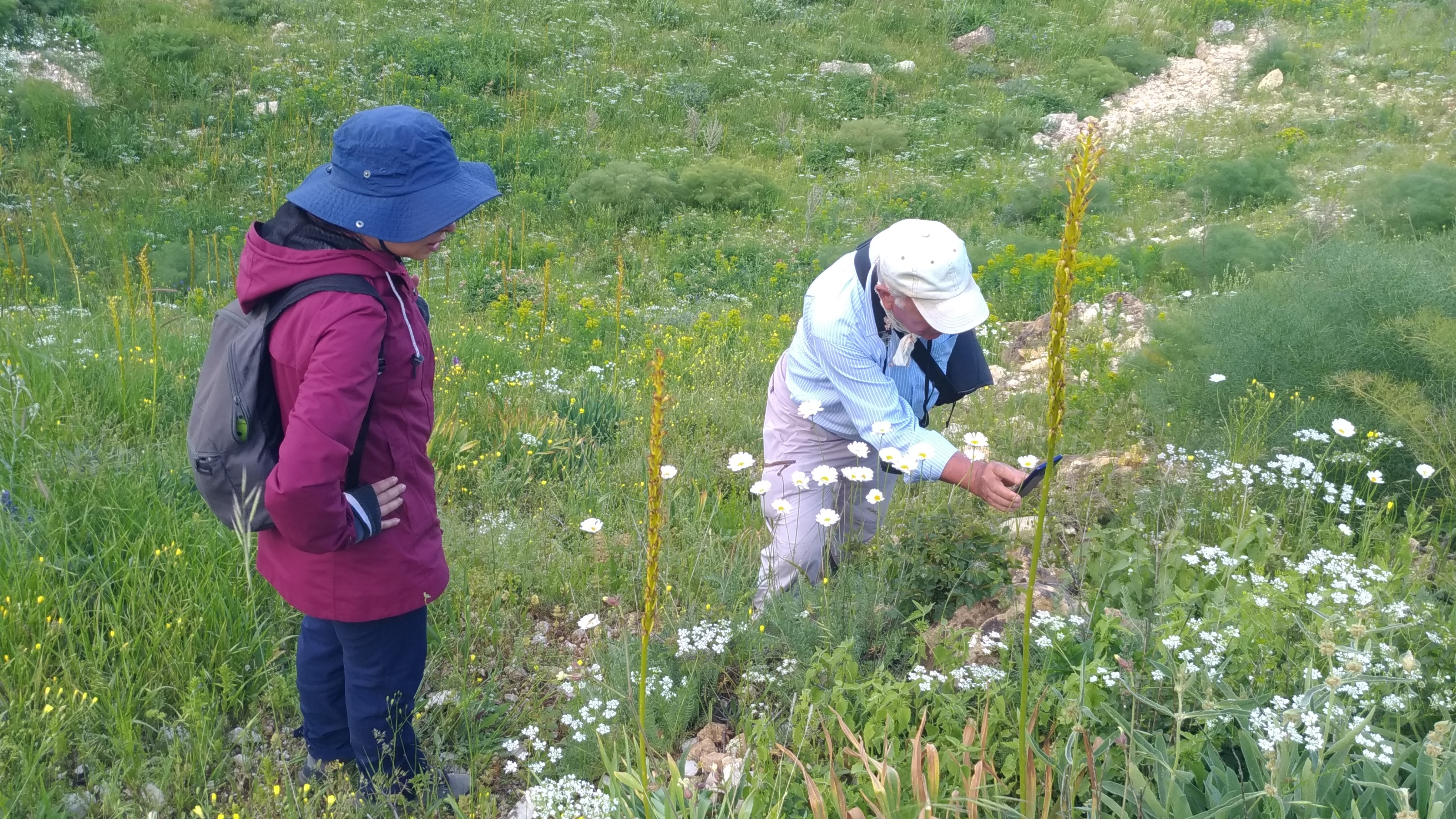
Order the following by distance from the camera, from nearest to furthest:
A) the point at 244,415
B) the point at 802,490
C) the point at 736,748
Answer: the point at 244,415
the point at 736,748
the point at 802,490

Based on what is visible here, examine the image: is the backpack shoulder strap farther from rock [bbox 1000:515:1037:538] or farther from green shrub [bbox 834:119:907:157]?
green shrub [bbox 834:119:907:157]

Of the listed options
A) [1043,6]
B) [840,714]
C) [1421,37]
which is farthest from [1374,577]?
[1043,6]

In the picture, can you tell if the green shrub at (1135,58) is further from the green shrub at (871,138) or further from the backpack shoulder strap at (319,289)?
the backpack shoulder strap at (319,289)

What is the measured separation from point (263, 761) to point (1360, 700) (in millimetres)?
2401

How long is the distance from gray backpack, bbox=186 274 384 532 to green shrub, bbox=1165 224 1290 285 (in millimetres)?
6200

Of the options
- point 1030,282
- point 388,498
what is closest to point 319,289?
point 388,498

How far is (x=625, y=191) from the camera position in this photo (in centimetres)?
1004

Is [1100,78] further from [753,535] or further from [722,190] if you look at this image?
[753,535]

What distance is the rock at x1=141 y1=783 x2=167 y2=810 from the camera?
8.22 feet

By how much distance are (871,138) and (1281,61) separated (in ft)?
22.9

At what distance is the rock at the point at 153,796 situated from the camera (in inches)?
98.7

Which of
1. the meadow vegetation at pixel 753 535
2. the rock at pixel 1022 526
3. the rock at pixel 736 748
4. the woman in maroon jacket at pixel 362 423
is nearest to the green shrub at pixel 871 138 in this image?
the meadow vegetation at pixel 753 535

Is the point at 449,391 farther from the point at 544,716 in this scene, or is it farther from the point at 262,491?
the point at 262,491

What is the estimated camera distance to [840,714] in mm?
2234
